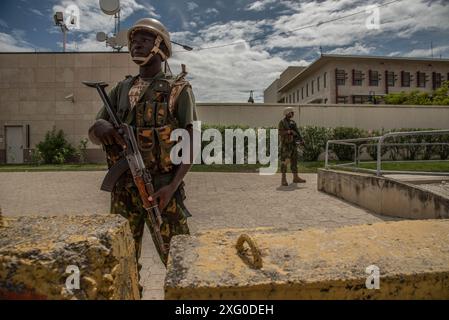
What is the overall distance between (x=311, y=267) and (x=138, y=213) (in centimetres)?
133

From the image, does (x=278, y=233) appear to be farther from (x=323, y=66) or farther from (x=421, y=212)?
(x=323, y=66)

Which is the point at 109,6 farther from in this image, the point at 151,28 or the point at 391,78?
the point at 391,78

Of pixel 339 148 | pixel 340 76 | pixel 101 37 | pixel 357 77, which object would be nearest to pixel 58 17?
pixel 101 37

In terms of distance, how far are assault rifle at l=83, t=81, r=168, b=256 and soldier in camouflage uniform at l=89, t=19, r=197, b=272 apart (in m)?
0.04

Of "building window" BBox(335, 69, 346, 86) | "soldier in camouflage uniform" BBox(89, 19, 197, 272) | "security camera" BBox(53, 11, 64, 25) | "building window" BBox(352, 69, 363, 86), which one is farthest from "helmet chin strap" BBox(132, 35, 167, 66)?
"building window" BBox(352, 69, 363, 86)

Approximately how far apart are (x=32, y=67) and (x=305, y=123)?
12991 mm

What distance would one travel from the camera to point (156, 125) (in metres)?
2.13

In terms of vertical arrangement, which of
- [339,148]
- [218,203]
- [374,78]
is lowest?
[218,203]

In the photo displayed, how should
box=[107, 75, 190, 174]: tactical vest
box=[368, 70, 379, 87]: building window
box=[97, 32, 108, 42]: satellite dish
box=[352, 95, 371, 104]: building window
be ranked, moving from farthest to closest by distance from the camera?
box=[368, 70, 379, 87]: building window → box=[352, 95, 371, 104]: building window → box=[97, 32, 108, 42]: satellite dish → box=[107, 75, 190, 174]: tactical vest

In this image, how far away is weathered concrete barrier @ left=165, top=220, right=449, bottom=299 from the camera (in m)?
0.94

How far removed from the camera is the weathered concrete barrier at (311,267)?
94 cm

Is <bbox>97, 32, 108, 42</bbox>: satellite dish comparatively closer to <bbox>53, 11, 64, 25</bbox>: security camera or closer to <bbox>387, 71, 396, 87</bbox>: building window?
<bbox>53, 11, 64, 25</bbox>: security camera

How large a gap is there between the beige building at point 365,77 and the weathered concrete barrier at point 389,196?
29.7 meters

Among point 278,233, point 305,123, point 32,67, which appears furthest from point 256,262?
point 32,67
